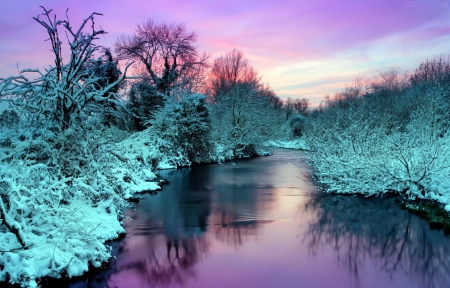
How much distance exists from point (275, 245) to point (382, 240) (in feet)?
9.06

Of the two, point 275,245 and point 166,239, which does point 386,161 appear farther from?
point 166,239

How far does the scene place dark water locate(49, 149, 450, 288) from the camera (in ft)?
19.9

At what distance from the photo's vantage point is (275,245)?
759cm

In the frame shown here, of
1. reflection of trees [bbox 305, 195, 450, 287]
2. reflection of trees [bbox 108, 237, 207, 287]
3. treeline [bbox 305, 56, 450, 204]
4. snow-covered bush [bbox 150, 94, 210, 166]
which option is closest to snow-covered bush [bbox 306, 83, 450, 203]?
treeline [bbox 305, 56, 450, 204]

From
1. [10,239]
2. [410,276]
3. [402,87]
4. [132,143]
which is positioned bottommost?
[410,276]

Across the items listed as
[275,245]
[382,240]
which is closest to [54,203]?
[275,245]

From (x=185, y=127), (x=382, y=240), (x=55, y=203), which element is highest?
(x=185, y=127)

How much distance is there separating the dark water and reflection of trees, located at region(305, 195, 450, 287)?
20mm

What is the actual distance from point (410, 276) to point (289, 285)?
2.42 meters

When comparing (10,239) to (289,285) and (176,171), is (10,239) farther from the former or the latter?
(176,171)

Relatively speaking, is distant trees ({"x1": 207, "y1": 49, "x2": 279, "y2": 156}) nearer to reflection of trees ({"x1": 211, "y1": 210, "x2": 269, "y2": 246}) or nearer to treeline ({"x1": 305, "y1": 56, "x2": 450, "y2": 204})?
treeline ({"x1": 305, "y1": 56, "x2": 450, "y2": 204})

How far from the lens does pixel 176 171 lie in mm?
20578

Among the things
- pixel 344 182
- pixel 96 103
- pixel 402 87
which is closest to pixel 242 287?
pixel 96 103

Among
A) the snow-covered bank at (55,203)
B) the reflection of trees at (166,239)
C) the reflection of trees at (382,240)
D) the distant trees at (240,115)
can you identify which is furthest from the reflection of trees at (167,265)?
the distant trees at (240,115)
